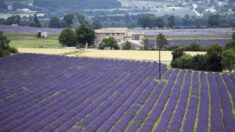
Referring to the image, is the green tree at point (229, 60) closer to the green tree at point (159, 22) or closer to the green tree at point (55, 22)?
the green tree at point (159, 22)

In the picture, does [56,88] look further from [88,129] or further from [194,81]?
[194,81]

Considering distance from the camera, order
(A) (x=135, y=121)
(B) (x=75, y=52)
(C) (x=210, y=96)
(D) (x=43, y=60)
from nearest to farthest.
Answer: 1. (A) (x=135, y=121)
2. (C) (x=210, y=96)
3. (D) (x=43, y=60)
4. (B) (x=75, y=52)

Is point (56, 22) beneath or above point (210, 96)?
above

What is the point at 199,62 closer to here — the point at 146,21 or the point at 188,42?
the point at 188,42

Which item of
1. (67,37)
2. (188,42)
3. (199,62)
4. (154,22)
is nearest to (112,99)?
(199,62)

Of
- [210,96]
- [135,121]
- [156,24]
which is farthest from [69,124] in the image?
[156,24]

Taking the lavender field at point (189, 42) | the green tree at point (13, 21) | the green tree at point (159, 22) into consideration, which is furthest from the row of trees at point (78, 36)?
the green tree at point (13, 21)
